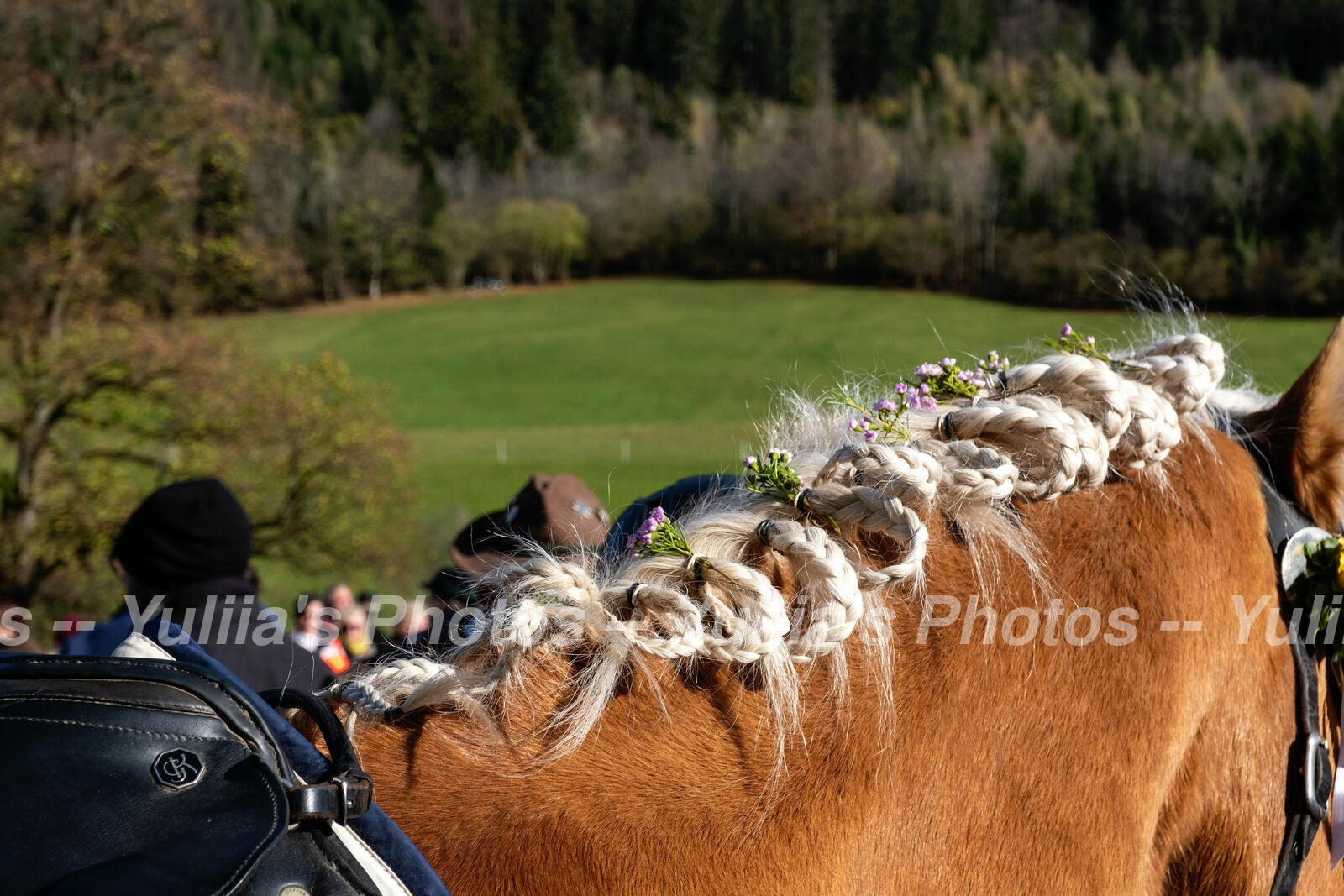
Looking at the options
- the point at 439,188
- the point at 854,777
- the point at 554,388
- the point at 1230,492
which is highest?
the point at 1230,492

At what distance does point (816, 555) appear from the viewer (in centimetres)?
99

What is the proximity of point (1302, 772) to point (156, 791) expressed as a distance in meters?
1.19

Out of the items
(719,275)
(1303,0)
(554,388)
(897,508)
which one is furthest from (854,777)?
(1303,0)

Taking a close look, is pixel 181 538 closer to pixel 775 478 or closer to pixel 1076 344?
pixel 775 478

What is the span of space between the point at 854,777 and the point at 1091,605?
1.13ft

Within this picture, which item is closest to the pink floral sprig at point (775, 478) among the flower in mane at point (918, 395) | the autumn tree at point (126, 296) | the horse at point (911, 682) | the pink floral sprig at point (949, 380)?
the horse at point (911, 682)

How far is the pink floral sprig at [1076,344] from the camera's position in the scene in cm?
133

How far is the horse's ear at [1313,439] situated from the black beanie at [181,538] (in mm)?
2891

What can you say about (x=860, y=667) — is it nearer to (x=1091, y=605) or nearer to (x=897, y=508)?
(x=897, y=508)

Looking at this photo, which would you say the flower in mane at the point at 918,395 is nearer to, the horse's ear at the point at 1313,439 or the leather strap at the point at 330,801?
the horse's ear at the point at 1313,439

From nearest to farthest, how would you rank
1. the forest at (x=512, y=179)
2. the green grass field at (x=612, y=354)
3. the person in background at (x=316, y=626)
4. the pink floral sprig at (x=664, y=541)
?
the pink floral sprig at (x=664, y=541) < the person in background at (x=316, y=626) < the forest at (x=512, y=179) < the green grass field at (x=612, y=354)

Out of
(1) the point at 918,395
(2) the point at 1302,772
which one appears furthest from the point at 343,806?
(2) the point at 1302,772

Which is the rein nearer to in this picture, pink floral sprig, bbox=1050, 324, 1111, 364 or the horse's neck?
the horse's neck

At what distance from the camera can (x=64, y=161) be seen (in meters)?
14.7
